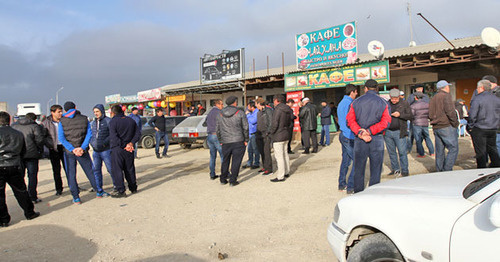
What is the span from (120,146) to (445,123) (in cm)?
591

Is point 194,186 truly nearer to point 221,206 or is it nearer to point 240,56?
point 221,206

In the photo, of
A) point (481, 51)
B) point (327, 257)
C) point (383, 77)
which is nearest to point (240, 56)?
point (383, 77)

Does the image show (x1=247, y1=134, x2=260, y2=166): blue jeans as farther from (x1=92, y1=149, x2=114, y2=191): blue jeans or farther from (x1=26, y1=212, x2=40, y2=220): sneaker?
(x1=26, y1=212, x2=40, y2=220): sneaker

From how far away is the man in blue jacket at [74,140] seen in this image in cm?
585

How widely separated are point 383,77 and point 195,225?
1102 cm

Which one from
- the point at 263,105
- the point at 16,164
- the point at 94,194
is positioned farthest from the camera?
the point at 263,105

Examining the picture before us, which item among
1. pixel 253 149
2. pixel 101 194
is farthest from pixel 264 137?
pixel 101 194

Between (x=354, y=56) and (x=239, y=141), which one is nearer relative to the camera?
(x=239, y=141)

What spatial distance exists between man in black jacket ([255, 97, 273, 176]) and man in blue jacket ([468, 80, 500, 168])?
3.85 meters

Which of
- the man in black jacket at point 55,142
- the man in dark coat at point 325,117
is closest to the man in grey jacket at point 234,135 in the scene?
the man in black jacket at point 55,142

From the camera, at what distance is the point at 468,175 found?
283cm

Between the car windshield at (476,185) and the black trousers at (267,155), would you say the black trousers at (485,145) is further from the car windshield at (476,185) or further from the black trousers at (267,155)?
the black trousers at (267,155)

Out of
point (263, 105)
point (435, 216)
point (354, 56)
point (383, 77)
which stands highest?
point (354, 56)

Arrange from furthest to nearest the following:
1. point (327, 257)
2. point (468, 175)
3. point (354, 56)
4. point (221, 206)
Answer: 1. point (354, 56)
2. point (221, 206)
3. point (327, 257)
4. point (468, 175)
